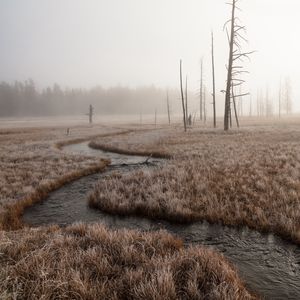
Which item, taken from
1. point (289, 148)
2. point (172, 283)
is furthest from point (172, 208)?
point (289, 148)

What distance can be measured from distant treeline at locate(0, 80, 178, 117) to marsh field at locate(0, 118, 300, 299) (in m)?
130

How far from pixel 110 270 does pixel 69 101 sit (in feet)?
494

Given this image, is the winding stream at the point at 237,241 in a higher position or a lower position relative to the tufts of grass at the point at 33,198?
lower

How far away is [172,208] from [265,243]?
2614 mm

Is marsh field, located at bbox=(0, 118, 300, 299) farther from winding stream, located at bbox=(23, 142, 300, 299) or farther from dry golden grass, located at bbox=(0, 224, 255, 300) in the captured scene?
winding stream, located at bbox=(23, 142, 300, 299)

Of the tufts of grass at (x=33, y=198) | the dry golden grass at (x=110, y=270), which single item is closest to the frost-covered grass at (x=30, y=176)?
the tufts of grass at (x=33, y=198)

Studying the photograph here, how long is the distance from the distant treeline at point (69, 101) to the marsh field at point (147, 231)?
130m

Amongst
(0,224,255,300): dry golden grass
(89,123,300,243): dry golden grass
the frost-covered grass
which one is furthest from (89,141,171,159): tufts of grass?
(0,224,255,300): dry golden grass

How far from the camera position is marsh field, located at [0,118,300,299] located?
12.1ft

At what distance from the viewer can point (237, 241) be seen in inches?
233

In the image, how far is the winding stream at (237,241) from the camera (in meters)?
4.39

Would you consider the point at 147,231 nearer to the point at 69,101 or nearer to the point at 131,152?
the point at 131,152

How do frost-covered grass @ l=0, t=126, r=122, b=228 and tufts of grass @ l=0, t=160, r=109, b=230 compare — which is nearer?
tufts of grass @ l=0, t=160, r=109, b=230

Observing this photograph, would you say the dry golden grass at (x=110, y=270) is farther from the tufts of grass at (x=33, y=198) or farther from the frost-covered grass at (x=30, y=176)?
the frost-covered grass at (x=30, y=176)
